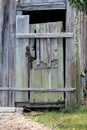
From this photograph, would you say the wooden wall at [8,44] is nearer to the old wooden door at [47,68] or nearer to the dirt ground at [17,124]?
the old wooden door at [47,68]

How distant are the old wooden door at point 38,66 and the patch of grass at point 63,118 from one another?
0.42m

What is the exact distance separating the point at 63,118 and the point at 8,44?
2.06 metres

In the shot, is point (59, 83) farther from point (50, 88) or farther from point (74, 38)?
point (74, 38)

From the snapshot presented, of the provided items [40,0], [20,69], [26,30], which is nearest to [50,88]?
[20,69]

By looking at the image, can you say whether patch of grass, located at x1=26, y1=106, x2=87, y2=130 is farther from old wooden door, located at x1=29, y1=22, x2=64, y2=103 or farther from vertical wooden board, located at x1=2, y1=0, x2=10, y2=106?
vertical wooden board, located at x1=2, y1=0, x2=10, y2=106

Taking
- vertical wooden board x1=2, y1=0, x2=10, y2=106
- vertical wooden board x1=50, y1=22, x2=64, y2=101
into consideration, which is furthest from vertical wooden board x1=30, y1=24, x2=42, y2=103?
vertical wooden board x1=2, y1=0, x2=10, y2=106

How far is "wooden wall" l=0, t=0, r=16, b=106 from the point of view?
8.74m

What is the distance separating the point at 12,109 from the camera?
823 cm

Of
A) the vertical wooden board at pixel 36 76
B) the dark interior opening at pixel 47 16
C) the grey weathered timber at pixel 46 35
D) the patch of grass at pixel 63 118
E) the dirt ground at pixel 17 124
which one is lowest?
the patch of grass at pixel 63 118

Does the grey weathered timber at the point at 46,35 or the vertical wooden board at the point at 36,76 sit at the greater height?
the grey weathered timber at the point at 46,35

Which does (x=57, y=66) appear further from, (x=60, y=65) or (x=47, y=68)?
(x=47, y=68)

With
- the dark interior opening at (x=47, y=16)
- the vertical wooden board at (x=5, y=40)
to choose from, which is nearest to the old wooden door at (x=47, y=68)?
the vertical wooden board at (x=5, y=40)

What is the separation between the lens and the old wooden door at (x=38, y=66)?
8.67 m

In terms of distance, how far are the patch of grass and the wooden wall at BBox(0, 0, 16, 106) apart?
88cm
